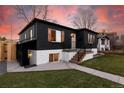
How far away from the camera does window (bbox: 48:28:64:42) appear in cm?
1223

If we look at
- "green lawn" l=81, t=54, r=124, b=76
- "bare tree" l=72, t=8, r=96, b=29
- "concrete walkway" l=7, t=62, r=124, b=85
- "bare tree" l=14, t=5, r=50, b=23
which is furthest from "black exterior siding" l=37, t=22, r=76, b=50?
"bare tree" l=14, t=5, r=50, b=23

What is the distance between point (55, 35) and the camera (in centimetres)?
1280

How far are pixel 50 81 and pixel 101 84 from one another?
2403 mm

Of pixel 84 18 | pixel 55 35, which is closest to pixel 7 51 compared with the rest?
pixel 55 35

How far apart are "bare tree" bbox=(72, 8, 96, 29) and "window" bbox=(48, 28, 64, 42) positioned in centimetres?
371

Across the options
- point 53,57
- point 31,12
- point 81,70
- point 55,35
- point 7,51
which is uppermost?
point 31,12

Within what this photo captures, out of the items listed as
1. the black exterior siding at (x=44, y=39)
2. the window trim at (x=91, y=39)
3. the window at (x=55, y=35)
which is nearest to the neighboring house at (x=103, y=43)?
the window trim at (x=91, y=39)

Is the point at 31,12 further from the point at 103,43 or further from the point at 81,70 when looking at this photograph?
the point at 103,43

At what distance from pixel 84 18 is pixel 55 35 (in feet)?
21.5

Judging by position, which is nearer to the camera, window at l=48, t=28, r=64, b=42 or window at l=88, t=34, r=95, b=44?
window at l=48, t=28, r=64, b=42

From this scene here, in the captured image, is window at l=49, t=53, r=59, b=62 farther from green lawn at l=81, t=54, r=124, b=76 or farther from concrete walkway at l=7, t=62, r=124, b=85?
green lawn at l=81, t=54, r=124, b=76

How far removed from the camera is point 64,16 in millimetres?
15617
